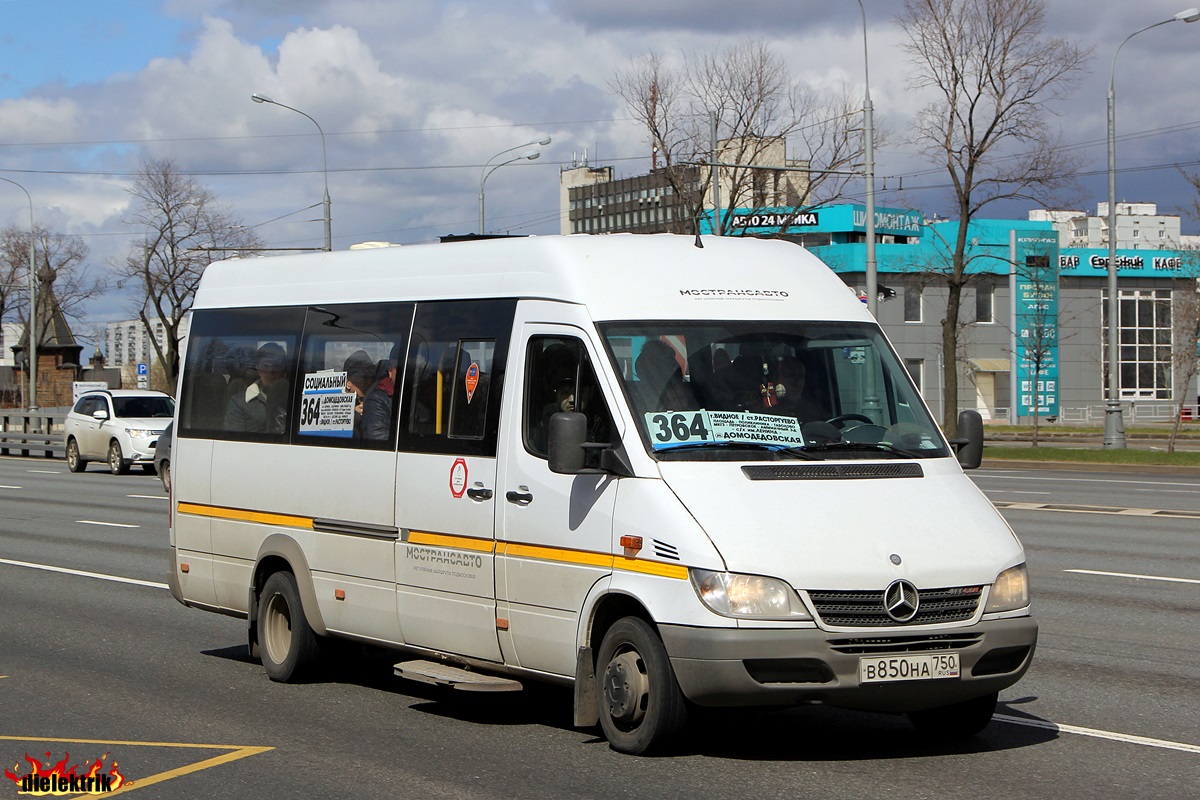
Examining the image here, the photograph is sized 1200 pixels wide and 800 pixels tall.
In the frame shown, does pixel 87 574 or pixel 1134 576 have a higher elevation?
pixel 1134 576

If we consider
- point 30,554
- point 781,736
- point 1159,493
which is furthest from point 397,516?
point 1159,493

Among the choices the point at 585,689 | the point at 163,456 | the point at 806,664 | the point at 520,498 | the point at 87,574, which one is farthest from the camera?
the point at 163,456

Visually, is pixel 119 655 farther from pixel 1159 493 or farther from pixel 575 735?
pixel 1159 493

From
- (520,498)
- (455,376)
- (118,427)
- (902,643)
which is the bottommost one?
(902,643)

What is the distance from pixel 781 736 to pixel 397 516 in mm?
2405

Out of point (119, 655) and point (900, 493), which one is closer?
point (900, 493)

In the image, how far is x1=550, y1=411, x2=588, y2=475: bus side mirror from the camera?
22.7 ft

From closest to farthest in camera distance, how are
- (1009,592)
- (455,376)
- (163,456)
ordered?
(1009,592)
(455,376)
(163,456)

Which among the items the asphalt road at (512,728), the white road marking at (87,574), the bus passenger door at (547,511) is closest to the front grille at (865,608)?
the asphalt road at (512,728)

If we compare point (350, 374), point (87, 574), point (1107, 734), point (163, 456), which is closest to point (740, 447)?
point (1107, 734)

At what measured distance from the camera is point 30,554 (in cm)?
1698

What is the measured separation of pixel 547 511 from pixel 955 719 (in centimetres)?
217

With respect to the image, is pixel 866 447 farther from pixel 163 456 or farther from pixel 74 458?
pixel 74 458

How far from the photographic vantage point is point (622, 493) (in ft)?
22.7
